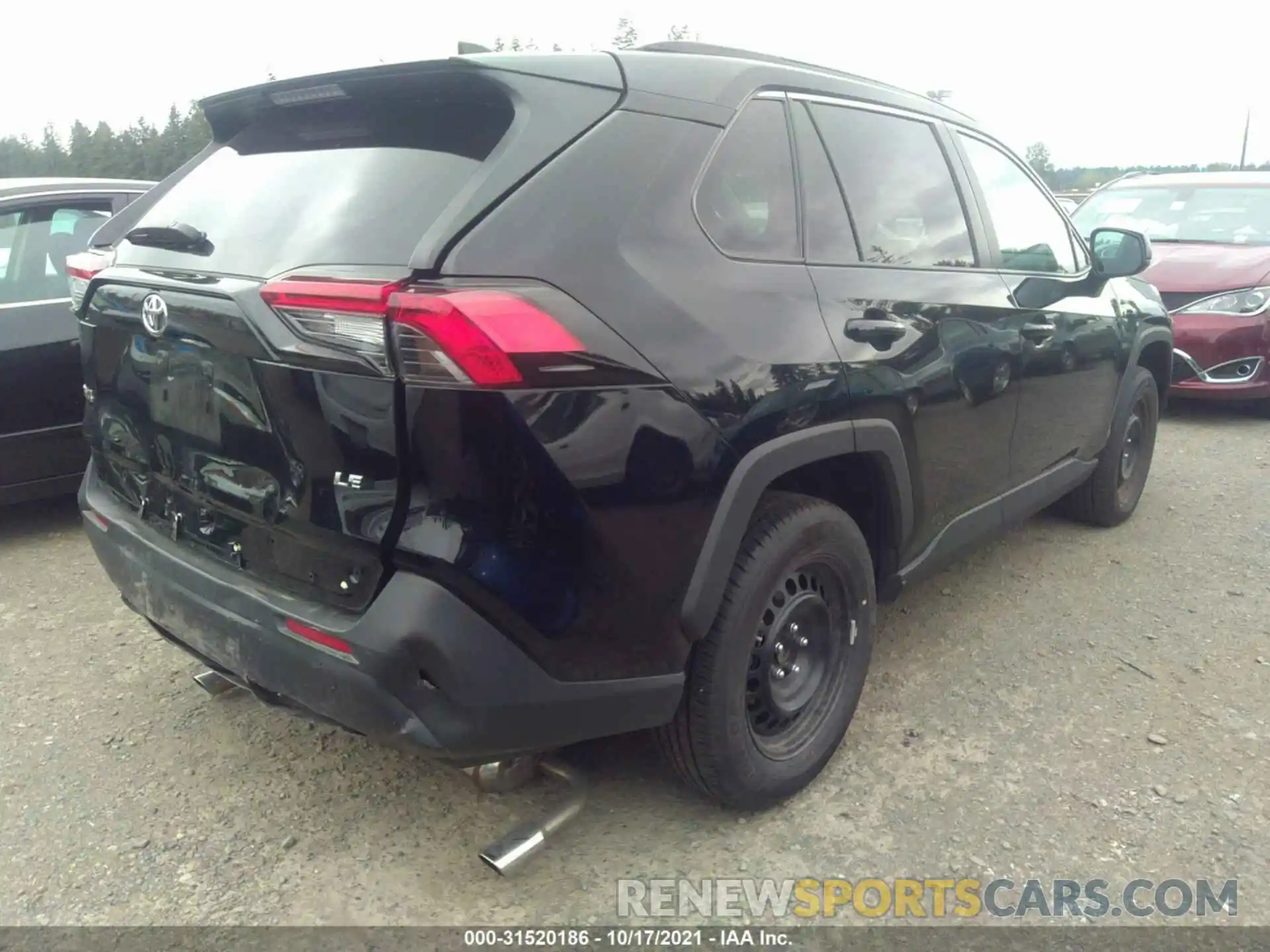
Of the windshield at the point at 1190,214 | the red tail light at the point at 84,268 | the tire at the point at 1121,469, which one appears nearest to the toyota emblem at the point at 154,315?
the red tail light at the point at 84,268

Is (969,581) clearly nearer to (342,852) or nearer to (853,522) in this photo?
(853,522)

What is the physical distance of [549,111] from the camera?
82.3 inches

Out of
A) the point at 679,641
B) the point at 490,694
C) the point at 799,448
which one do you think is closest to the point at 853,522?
the point at 799,448

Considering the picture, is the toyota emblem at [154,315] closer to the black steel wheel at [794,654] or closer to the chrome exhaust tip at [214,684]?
the chrome exhaust tip at [214,684]

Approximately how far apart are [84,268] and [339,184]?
3.13 ft

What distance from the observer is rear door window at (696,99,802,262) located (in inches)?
93.0

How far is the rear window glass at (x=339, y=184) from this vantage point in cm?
205

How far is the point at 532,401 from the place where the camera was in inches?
74.3

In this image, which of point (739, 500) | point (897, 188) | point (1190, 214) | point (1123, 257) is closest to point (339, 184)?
point (739, 500)

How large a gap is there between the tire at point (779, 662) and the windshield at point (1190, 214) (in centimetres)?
599

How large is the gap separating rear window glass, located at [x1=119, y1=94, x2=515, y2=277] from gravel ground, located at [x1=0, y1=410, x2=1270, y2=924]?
4.65 feet

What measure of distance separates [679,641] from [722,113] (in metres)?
1.26

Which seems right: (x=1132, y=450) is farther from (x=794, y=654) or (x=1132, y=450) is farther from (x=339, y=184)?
(x=339, y=184)

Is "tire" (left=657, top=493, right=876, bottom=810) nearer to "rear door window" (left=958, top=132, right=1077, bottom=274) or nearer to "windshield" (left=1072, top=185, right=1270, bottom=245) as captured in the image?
"rear door window" (left=958, top=132, right=1077, bottom=274)
